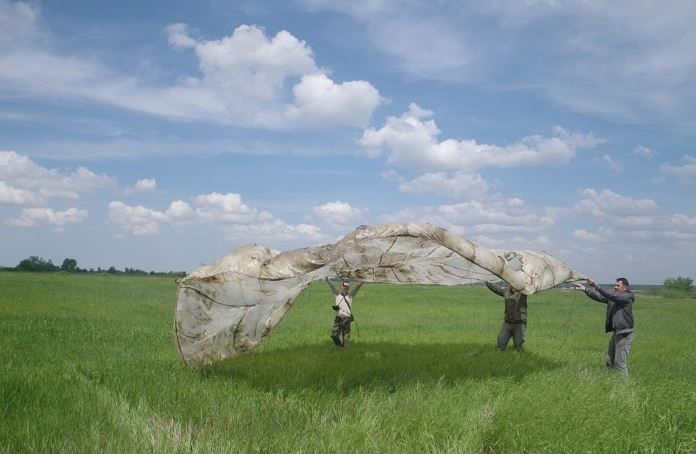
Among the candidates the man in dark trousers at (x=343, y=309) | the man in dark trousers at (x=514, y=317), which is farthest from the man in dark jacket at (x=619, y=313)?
the man in dark trousers at (x=343, y=309)

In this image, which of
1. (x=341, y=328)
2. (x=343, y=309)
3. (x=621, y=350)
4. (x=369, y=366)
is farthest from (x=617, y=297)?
(x=341, y=328)

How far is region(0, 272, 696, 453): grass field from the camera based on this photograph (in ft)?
20.0

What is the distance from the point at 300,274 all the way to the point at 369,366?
2641mm

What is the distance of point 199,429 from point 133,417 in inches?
30.4

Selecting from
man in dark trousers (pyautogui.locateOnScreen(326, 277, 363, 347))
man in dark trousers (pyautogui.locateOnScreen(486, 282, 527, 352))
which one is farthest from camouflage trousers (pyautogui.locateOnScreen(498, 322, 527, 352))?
man in dark trousers (pyautogui.locateOnScreen(326, 277, 363, 347))

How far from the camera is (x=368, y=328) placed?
58.9 ft

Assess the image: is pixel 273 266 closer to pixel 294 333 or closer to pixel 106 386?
pixel 106 386

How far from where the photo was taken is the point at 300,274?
8.30 meters

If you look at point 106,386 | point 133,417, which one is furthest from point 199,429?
point 106,386

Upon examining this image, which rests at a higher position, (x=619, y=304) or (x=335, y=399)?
(x=619, y=304)

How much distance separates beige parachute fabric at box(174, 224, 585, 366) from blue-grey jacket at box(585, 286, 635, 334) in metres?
1.54

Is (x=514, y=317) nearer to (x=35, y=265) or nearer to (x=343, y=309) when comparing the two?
(x=343, y=309)

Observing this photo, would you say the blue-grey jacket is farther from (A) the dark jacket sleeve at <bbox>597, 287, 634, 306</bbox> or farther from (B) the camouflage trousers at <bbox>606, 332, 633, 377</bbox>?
(B) the camouflage trousers at <bbox>606, 332, 633, 377</bbox>

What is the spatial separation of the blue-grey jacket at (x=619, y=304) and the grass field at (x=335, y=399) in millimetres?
948
